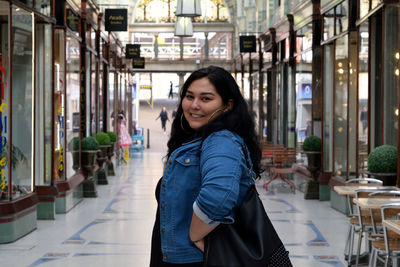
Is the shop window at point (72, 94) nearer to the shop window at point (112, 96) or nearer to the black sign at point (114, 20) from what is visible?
the black sign at point (114, 20)

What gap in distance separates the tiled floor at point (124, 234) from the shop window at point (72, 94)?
2.97ft

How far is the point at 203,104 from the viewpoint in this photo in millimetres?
2260

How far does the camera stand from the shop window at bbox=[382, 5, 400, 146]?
833 centimetres

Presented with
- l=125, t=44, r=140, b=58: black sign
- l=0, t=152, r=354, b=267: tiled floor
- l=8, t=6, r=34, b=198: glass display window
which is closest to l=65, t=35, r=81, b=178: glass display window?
l=0, t=152, r=354, b=267: tiled floor

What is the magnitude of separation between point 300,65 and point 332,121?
10.2ft

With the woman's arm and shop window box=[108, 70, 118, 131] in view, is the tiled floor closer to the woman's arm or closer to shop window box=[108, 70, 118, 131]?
the woman's arm

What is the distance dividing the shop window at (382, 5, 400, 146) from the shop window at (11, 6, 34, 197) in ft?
14.9

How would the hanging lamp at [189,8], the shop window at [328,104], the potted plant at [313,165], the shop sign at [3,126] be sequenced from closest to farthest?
the shop sign at [3,126] < the shop window at [328,104] < the potted plant at [313,165] < the hanging lamp at [189,8]

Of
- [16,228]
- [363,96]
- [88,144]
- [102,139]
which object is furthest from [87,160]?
[363,96]

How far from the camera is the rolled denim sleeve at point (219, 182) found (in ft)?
6.45

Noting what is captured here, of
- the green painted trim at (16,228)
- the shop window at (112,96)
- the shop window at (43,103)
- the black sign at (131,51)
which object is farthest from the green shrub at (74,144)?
the black sign at (131,51)

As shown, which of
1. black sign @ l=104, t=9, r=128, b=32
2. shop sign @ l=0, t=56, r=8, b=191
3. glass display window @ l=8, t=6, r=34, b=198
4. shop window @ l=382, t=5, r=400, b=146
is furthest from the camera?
black sign @ l=104, t=9, r=128, b=32

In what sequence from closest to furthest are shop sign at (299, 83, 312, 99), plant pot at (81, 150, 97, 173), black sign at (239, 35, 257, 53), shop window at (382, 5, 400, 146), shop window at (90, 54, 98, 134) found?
shop window at (382, 5, 400, 146) < plant pot at (81, 150, 97, 173) < shop sign at (299, 83, 312, 99) < shop window at (90, 54, 98, 134) < black sign at (239, 35, 257, 53)

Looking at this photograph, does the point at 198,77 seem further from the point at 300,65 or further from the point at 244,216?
the point at 300,65
